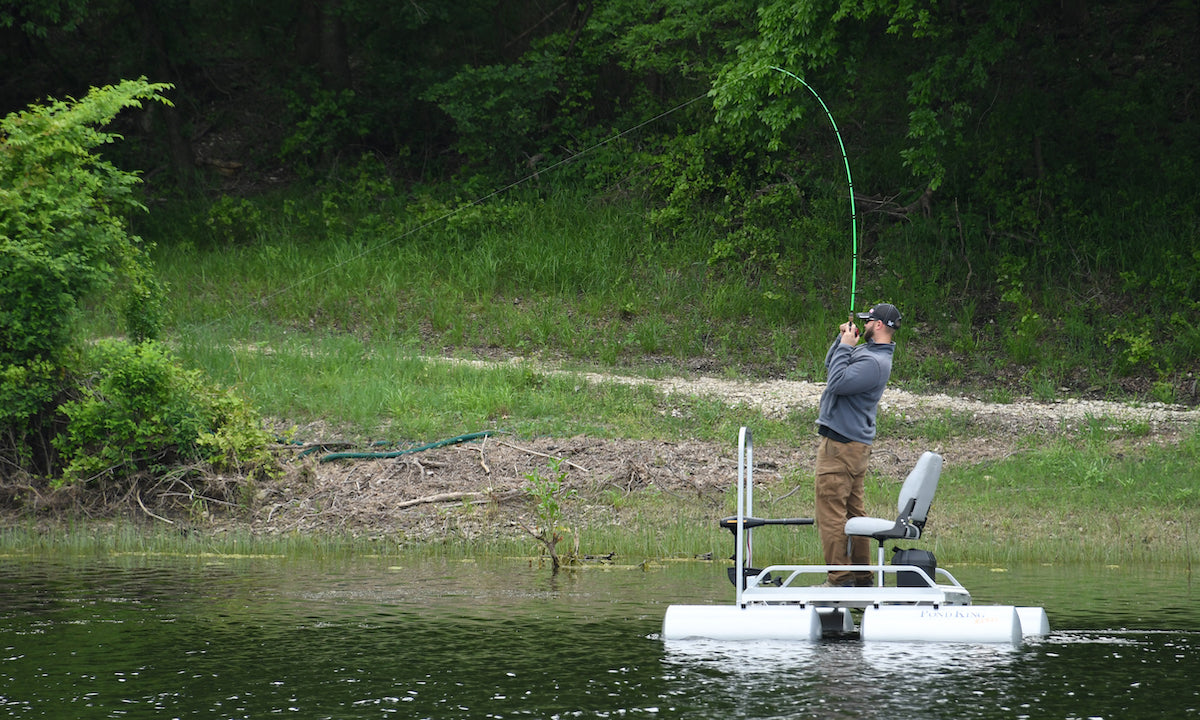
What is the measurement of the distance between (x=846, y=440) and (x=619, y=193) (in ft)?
51.8

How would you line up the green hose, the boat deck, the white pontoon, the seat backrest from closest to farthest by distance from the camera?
1. the white pontoon
2. the boat deck
3. the seat backrest
4. the green hose

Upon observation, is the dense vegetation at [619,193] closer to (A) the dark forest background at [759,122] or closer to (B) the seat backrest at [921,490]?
(A) the dark forest background at [759,122]

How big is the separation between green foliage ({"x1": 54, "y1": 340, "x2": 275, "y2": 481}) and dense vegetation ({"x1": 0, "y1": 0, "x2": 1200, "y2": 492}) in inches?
1.9

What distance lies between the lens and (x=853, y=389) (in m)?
8.30

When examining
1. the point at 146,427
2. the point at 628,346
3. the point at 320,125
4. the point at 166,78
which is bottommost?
the point at 146,427

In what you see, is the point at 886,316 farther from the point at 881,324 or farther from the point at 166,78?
the point at 166,78

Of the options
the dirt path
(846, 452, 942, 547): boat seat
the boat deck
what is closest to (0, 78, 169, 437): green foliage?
the dirt path

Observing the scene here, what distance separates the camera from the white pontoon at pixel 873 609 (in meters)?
7.34

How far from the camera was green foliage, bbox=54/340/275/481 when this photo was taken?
1270 centimetres

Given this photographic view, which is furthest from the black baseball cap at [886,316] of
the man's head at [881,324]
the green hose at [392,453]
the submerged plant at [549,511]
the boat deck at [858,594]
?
the green hose at [392,453]

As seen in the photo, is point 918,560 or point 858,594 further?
point 918,560

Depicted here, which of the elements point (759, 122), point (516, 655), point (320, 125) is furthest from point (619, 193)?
point (516, 655)

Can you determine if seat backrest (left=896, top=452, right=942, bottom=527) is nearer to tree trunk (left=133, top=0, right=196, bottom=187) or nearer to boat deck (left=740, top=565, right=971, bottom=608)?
boat deck (left=740, top=565, right=971, bottom=608)

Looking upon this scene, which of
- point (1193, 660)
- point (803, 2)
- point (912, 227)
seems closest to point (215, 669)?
point (1193, 660)
